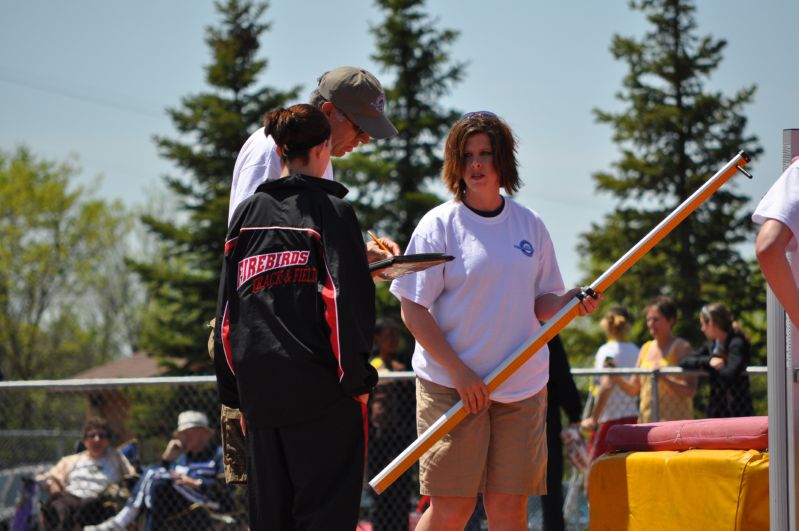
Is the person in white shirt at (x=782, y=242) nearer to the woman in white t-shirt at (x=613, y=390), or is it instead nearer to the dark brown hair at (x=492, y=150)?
the dark brown hair at (x=492, y=150)

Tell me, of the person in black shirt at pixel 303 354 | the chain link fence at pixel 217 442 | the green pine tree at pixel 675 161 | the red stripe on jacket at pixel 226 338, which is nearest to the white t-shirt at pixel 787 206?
the person in black shirt at pixel 303 354

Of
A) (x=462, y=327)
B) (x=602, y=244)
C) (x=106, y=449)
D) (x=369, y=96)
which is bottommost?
(x=106, y=449)

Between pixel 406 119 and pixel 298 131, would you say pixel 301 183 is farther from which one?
pixel 406 119

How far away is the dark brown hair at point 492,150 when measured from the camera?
443 cm

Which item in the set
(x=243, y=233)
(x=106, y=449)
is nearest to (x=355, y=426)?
(x=243, y=233)

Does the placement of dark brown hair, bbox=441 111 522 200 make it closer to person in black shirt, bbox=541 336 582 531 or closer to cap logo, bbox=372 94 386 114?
cap logo, bbox=372 94 386 114

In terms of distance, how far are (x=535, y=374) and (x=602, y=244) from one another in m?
23.1

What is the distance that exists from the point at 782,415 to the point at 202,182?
24024mm

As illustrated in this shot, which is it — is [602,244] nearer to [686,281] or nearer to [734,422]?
[686,281]

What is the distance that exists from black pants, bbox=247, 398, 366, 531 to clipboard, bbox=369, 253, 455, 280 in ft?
2.07

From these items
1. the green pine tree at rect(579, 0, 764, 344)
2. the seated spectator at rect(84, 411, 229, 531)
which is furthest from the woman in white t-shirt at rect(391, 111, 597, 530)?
the green pine tree at rect(579, 0, 764, 344)

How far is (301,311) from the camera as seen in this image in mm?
3316

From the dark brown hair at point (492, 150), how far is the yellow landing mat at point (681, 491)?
1289 millimetres

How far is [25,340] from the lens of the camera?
4059 cm
